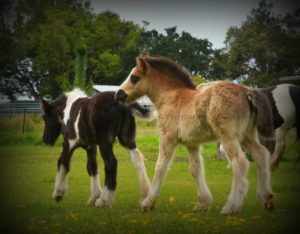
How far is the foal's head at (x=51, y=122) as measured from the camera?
9008mm

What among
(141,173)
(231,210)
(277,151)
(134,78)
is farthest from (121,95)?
(277,151)

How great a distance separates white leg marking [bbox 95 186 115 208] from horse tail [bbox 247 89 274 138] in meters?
2.71

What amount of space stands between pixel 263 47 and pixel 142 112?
2455 mm

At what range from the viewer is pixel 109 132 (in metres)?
7.78

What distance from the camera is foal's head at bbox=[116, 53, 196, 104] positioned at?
25.3ft

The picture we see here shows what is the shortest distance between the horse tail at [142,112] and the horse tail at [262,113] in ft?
7.62

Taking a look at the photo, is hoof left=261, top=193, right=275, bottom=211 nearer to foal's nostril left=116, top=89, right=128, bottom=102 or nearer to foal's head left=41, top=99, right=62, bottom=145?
foal's nostril left=116, top=89, right=128, bottom=102

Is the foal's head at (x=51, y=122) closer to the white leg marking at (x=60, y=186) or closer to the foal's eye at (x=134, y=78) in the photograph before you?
the white leg marking at (x=60, y=186)

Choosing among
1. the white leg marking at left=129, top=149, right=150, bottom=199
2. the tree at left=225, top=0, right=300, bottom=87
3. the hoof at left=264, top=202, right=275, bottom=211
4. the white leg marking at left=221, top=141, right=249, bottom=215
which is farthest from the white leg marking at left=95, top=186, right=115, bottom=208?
the tree at left=225, top=0, right=300, bottom=87

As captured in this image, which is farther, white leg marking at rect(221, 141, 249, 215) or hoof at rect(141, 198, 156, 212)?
hoof at rect(141, 198, 156, 212)

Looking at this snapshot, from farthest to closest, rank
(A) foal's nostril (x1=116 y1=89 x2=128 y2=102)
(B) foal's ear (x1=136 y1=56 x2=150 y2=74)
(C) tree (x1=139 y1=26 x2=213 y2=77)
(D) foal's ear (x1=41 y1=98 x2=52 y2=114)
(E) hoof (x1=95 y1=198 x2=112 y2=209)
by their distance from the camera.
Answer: (C) tree (x1=139 y1=26 x2=213 y2=77) → (D) foal's ear (x1=41 y1=98 x2=52 y2=114) → (A) foal's nostril (x1=116 y1=89 x2=128 y2=102) → (B) foal's ear (x1=136 y1=56 x2=150 y2=74) → (E) hoof (x1=95 y1=198 x2=112 y2=209)

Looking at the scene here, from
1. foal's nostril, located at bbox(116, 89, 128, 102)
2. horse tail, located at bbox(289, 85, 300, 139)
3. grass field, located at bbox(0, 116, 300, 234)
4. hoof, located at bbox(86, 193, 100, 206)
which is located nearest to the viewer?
grass field, located at bbox(0, 116, 300, 234)

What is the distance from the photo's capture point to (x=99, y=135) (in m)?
7.79

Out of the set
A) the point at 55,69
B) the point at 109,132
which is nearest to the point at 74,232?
the point at 109,132
